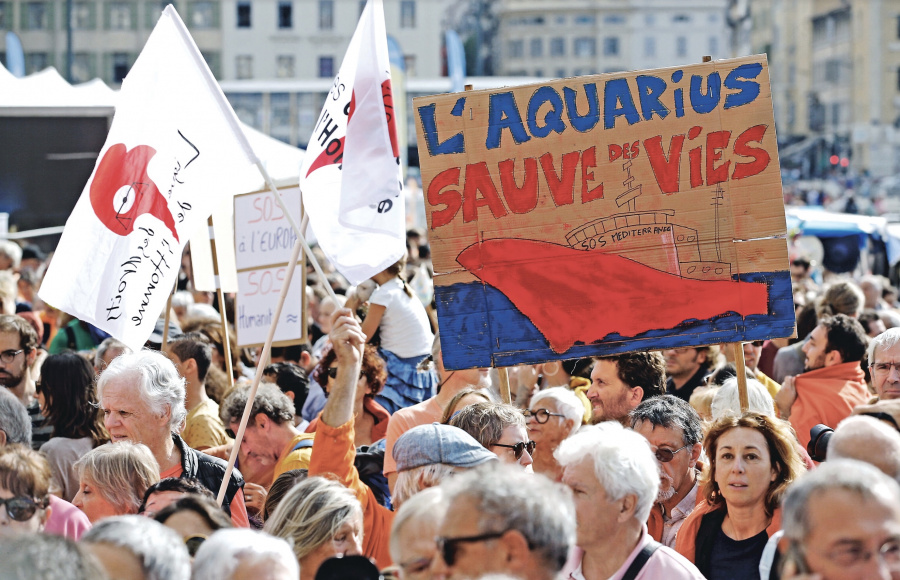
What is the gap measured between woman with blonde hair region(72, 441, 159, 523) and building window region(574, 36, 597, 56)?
11309 centimetres

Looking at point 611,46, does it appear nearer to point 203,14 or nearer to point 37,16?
point 203,14

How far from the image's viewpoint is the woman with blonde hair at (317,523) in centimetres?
358

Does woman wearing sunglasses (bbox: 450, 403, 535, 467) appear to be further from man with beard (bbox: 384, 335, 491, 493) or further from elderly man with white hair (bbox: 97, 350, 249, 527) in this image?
elderly man with white hair (bbox: 97, 350, 249, 527)

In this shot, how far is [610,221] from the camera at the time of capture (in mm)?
5164

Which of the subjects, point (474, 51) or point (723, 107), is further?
point (474, 51)

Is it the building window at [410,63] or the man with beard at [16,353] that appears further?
the building window at [410,63]

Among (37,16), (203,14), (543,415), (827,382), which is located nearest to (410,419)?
(543,415)

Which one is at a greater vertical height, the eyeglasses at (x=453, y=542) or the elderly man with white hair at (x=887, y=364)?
the elderly man with white hair at (x=887, y=364)

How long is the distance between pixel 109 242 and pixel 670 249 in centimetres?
235

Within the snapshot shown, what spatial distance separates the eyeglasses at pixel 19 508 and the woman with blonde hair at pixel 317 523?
2.27ft

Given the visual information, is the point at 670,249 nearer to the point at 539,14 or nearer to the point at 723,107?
the point at 723,107

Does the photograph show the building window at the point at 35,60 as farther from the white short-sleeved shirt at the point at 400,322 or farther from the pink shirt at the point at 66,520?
the pink shirt at the point at 66,520

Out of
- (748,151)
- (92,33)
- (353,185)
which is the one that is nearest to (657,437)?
(748,151)

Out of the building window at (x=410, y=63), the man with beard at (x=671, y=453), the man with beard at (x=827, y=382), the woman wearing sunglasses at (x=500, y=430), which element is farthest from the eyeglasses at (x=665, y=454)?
the building window at (x=410, y=63)
